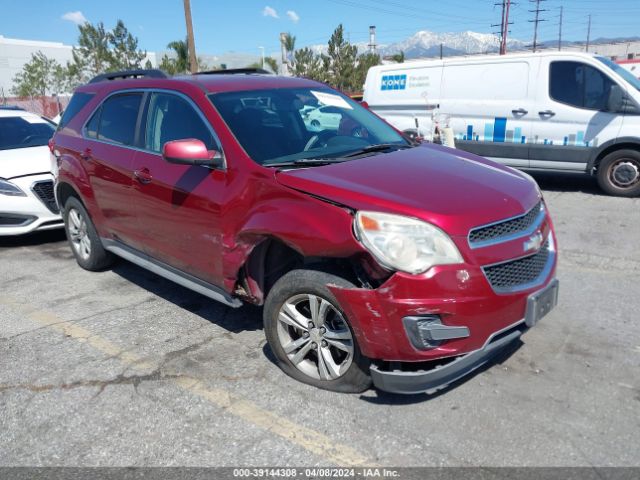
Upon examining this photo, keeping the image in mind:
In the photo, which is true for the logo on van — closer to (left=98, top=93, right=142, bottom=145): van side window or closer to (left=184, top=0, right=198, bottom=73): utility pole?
(left=98, top=93, right=142, bottom=145): van side window

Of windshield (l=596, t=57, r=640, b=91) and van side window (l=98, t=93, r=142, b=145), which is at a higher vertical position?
windshield (l=596, t=57, r=640, b=91)

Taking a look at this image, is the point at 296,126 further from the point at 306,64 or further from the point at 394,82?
the point at 306,64

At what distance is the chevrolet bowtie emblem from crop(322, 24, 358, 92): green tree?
101 ft

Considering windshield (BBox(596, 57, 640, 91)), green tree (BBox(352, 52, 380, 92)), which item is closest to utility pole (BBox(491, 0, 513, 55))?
green tree (BBox(352, 52, 380, 92))

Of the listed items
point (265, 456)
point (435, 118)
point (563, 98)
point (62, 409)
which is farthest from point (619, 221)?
point (62, 409)

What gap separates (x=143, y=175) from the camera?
417 cm

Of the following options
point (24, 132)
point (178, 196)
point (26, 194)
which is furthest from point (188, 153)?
point (24, 132)

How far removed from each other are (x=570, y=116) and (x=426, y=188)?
627cm

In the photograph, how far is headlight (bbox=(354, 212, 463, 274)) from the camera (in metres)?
2.73

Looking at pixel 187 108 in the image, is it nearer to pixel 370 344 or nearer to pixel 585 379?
pixel 370 344

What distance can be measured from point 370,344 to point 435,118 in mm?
7475

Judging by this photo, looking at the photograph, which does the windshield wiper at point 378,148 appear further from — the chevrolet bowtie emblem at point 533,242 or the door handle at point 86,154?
the door handle at point 86,154

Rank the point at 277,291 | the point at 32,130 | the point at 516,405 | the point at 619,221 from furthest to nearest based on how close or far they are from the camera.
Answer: the point at 32,130 → the point at 619,221 → the point at 277,291 → the point at 516,405

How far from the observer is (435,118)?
959 cm
